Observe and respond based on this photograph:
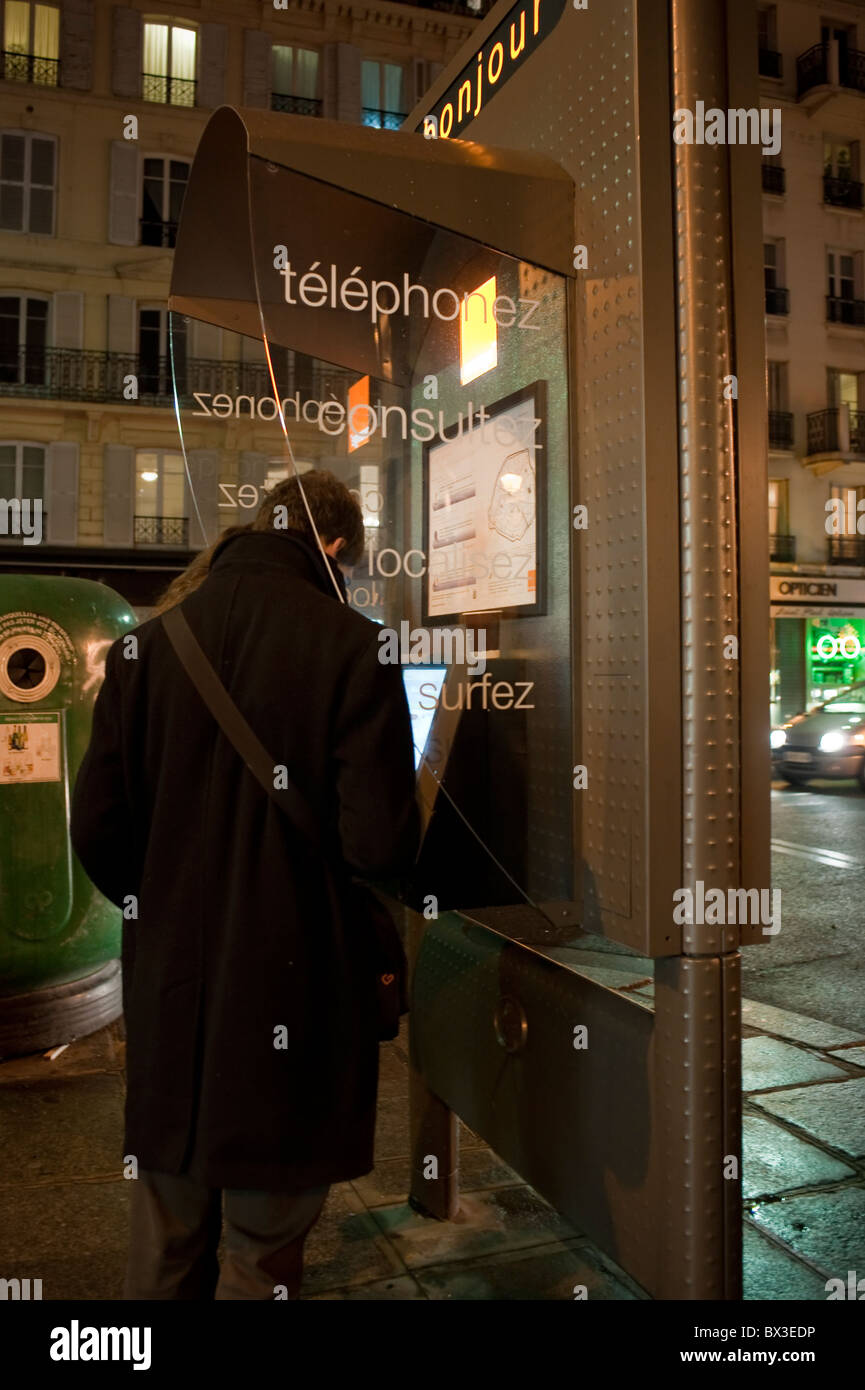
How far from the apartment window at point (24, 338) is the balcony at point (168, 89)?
15.9 feet

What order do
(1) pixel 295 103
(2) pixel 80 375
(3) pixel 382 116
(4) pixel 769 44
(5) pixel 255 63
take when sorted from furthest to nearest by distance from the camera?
(4) pixel 769 44, (3) pixel 382 116, (1) pixel 295 103, (5) pixel 255 63, (2) pixel 80 375

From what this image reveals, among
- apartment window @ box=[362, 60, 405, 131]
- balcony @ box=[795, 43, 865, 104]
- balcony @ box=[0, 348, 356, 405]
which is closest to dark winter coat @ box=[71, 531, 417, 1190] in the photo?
balcony @ box=[0, 348, 356, 405]

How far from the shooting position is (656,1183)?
2.43 metres

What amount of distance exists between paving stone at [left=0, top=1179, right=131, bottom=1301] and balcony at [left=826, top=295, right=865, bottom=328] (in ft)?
94.2

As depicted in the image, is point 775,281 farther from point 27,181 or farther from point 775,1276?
point 775,1276

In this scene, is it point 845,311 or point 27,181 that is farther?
point 845,311

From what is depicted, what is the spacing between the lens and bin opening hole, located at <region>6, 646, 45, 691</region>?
4.80 m

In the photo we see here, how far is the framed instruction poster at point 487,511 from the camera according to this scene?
9.70 ft

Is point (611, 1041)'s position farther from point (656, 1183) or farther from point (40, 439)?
point (40, 439)

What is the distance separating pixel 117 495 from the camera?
853 inches

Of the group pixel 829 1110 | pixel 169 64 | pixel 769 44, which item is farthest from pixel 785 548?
pixel 829 1110

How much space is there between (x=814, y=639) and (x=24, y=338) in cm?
1973

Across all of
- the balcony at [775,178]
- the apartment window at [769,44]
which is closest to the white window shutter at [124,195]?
the balcony at [775,178]
